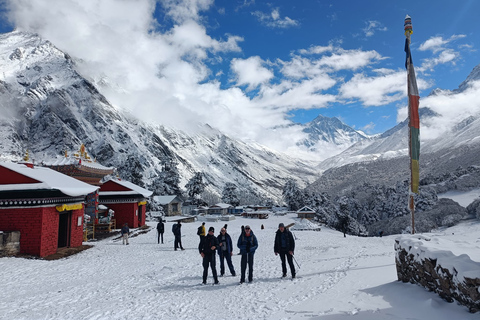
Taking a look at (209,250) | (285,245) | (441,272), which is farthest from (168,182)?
(441,272)

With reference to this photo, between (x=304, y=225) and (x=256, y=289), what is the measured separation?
36236 mm

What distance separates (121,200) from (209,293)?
24580 millimetres

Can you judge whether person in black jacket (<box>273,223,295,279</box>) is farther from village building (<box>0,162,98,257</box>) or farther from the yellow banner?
the yellow banner

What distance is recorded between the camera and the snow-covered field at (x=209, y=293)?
22.5 feet

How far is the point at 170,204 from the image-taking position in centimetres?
6644

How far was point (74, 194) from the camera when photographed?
59.0ft

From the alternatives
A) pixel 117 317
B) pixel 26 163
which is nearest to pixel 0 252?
pixel 26 163

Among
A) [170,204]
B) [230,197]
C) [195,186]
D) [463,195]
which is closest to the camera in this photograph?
[170,204]

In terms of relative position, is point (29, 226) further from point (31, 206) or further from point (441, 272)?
point (441, 272)

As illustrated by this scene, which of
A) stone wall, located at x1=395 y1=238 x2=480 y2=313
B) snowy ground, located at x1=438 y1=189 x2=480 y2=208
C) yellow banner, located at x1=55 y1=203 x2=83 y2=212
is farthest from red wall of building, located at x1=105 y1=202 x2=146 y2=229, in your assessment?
snowy ground, located at x1=438 y1=189 x2=480 y2=208

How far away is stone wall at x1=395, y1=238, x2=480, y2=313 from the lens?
17.5 ft

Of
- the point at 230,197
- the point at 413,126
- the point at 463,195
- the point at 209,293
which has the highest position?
the point at 413,126

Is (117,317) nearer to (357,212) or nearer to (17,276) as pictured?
(17,276)

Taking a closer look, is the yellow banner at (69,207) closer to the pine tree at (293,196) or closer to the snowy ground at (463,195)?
the pine tree at (293,196)
